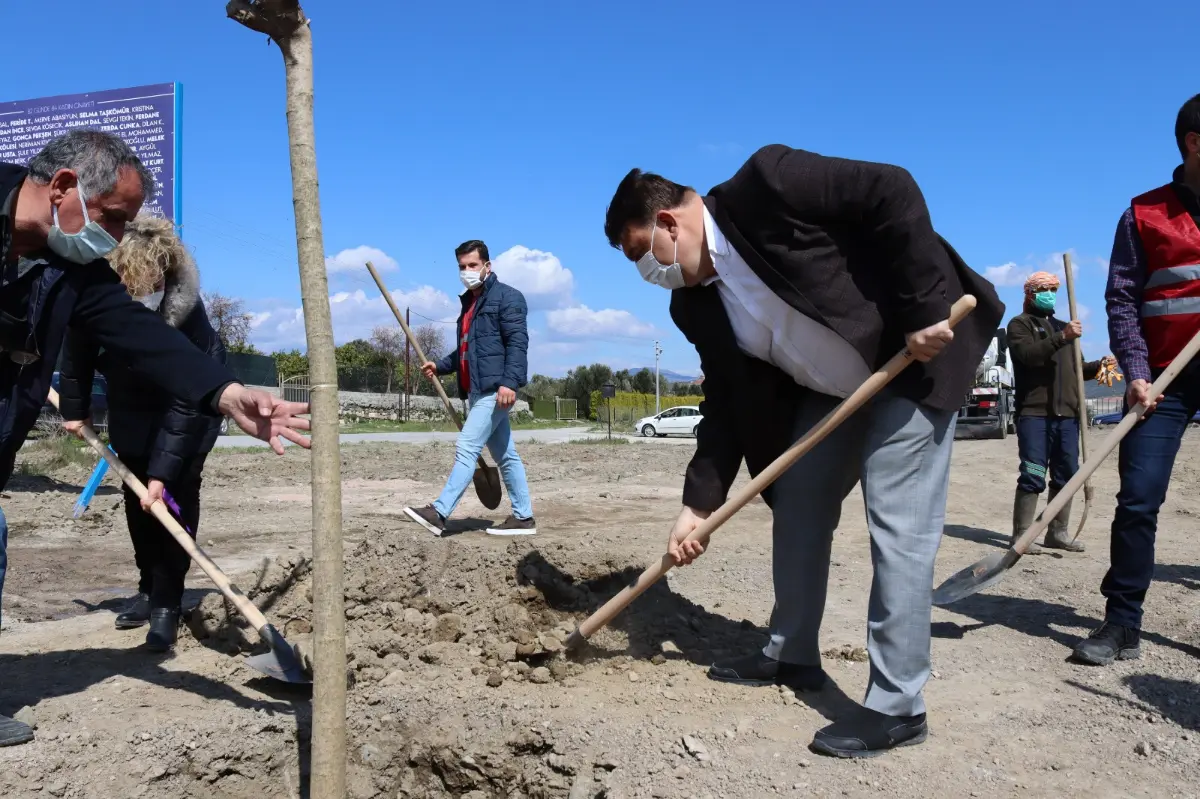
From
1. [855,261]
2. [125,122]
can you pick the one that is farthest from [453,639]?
[125,122]

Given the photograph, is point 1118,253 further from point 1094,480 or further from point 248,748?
point 1094,480

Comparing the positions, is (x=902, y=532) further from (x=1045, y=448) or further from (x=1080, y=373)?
(x=1045, y=448)

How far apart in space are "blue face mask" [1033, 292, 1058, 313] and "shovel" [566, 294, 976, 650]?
13.3ft

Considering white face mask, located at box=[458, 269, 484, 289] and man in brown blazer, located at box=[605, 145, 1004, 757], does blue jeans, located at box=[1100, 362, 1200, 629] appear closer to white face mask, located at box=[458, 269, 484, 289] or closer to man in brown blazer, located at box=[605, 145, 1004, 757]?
man in brown blazer, located at box=[605, 145, 1004, 757]

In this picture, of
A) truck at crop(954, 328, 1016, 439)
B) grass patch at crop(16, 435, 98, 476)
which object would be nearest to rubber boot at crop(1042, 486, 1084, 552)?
grass patch at crop(16, 435, 98, 476)

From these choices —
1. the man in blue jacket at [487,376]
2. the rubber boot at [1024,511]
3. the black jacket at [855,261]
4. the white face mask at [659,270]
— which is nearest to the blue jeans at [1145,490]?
the black jacket at [855,261]

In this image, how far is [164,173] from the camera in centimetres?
1070

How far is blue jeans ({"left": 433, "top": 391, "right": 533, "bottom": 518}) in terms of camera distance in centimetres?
586

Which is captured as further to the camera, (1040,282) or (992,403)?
(992,403)

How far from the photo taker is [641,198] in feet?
8.98

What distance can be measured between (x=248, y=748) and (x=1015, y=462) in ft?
38.4

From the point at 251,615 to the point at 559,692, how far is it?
1120 millimetres

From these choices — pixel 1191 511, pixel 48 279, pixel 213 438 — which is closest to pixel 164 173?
pixel 213 438

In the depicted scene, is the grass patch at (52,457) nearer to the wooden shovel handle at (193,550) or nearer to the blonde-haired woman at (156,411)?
the blonde-haired woman at (156,411)
